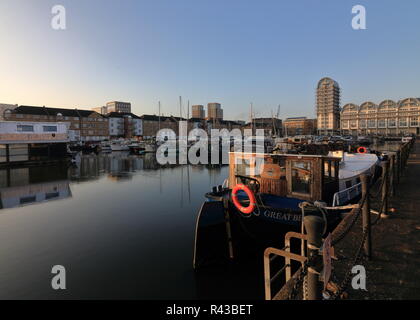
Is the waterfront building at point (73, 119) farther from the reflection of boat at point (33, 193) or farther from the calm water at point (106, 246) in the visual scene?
the calm water at point (106, 246)

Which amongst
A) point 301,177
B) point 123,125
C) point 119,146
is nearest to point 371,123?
point 123,125

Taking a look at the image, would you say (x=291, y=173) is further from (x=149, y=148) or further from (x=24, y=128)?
(x=149, y=148)

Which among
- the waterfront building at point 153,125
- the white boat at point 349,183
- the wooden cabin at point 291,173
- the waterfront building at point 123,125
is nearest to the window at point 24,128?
the wooden cabin at point 291,173

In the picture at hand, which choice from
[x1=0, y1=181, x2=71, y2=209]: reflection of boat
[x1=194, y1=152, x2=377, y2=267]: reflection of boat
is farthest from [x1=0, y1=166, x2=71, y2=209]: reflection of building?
[x1=194, y1=152, x2=377, y2=267]: reflection of boat

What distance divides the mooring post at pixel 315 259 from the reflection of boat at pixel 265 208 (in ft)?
16.2

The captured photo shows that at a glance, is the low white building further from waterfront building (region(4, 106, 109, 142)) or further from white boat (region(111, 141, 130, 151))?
waterfront building (region(4, 106, 109, 142))

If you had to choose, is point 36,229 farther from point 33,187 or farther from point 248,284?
point 33,187

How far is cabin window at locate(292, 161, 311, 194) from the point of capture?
1037 centimetres

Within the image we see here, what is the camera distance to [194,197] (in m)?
22.2

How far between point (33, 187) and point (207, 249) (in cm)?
2663

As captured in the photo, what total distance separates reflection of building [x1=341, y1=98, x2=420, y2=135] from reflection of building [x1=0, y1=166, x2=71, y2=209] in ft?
570

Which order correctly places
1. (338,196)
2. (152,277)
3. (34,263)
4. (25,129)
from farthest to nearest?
(25,129), (338,196), (34,263), (152,277)
